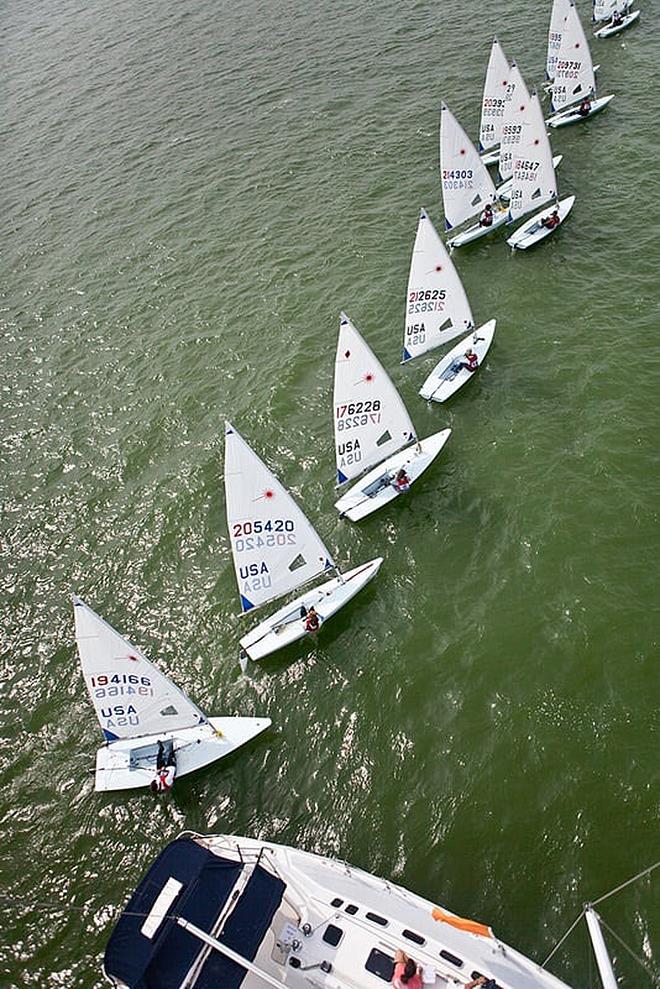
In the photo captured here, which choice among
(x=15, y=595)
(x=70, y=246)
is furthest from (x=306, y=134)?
(x=15, y=595)

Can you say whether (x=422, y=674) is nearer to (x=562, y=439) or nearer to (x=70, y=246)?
(x=562, y=439)

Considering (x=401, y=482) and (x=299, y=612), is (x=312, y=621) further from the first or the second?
(x=401, y=482)

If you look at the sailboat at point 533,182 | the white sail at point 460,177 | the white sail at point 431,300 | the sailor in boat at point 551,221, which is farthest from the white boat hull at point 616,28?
the white sail at point 431,300

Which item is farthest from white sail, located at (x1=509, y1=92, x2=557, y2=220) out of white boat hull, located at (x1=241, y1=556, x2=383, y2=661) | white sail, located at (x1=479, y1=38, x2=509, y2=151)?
white boat hull, located at (x1=241, y1=556, x2=383, y2=661)

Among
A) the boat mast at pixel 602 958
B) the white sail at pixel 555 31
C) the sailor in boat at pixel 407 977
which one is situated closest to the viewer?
the boat mast at pixel 602 958

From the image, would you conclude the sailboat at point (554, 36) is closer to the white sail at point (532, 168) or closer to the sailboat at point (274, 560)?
the white sail at point (532, 168)

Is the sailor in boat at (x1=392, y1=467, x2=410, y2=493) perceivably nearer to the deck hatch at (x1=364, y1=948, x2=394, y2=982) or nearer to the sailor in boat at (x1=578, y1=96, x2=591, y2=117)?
the deck hatch at (x1=364, y1=948, x2=394, y2=982)

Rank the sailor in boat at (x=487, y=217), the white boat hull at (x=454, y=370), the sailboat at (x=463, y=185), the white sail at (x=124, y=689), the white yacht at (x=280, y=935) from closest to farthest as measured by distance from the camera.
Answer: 1. the white yacht at (x=280, y=935)
2. the white sail at (x=124, y=689)
3. the white boat hull at (x=454, y=370)
4. the sailboat at (x=463, y=185)
5. the sailor in boat at (x=487, y=217)

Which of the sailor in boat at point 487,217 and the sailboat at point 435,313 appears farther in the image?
the sailor in boat at point 487,217
